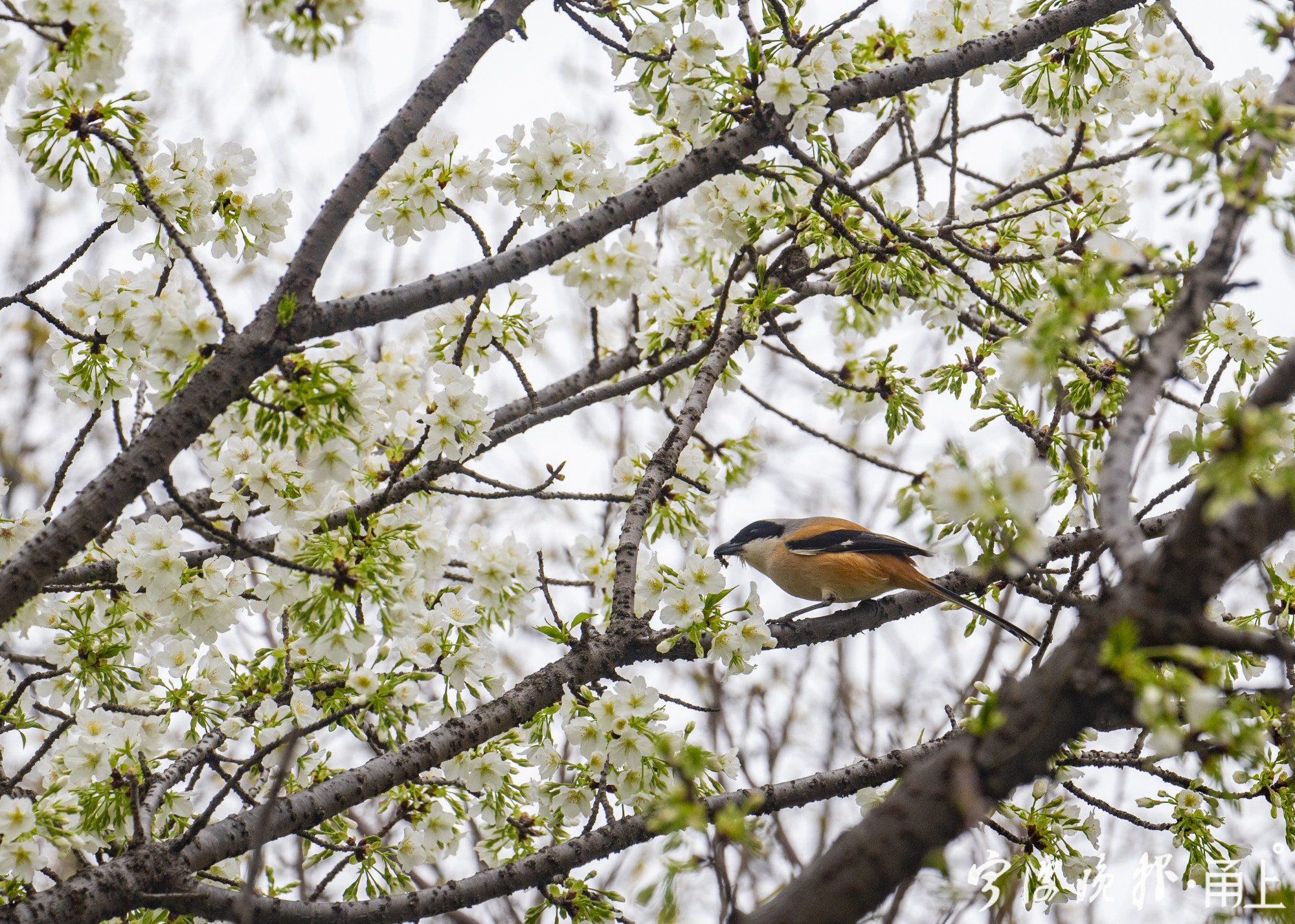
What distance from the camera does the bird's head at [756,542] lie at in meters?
5.54

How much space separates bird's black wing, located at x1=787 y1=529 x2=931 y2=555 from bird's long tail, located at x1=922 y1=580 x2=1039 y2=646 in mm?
427

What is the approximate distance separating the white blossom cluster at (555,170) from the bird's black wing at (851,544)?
2.17 m

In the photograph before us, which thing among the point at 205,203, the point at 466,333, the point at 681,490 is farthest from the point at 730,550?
the point at 205,203

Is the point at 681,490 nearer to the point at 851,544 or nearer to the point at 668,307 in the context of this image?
the point at 668,307

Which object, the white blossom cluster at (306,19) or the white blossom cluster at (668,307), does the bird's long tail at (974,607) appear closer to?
the white blossom cluster at (668,307)

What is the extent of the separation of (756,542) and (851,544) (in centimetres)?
87

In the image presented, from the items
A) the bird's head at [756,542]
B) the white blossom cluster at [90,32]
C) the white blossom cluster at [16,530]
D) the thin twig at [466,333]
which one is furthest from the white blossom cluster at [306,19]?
the bird's head at [756,542]

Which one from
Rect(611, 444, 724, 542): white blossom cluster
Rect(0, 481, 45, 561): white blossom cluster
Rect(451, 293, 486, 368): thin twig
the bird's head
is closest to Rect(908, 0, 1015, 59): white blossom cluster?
Rect(611, 444, 724, 542): white blossom cluster

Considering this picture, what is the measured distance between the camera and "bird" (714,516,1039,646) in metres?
4.54

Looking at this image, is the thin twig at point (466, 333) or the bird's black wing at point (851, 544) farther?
the bird's black wing at point (851, 544)

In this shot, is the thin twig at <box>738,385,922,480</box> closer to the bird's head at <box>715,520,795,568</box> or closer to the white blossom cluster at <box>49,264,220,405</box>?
the bird's head at <box>715,520,795,568</box>

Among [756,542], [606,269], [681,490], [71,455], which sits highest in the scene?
[606,269]

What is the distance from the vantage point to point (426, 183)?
11.0 feet

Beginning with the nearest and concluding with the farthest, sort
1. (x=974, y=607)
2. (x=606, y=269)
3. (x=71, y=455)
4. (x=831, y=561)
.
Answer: (x=71, y=455) < (x=974, y=607) < (x=606, y=269) < (x=831, y=561)
